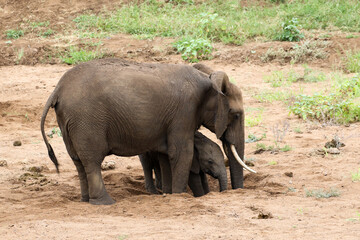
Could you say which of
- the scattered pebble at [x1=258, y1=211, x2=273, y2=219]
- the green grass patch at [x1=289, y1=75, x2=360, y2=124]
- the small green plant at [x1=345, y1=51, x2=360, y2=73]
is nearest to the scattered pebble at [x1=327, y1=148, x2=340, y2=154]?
the green grass patch at [x1=289, y1=75, x2=360, y2=124]

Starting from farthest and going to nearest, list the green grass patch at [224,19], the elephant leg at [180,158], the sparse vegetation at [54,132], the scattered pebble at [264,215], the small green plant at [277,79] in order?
the green grass patch at [224,19], the small green plant at [277,79], the sparse vegetation at [54,132], the elephant leg at [180,158], the scattered pebble at [264,215]

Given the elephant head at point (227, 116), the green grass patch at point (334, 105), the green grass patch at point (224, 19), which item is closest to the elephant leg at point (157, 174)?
the elephant head at point (227, 116)

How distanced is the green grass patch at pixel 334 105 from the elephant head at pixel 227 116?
2.79 meters

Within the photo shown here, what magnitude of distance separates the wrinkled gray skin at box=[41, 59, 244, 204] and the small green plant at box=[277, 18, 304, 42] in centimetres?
736

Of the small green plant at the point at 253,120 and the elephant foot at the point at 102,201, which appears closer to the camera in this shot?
the elephant foot at the point at 102,201

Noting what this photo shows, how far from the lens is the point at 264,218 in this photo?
583 centimetres

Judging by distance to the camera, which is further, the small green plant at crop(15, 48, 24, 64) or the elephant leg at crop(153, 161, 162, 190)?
the small green plant at crop(15, 48, 24, 64)

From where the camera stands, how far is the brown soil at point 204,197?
5.53m

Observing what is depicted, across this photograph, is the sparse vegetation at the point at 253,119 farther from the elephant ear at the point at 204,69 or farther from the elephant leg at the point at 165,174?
the elephant leg at the point at 165,174

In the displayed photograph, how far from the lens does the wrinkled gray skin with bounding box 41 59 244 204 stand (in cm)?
669

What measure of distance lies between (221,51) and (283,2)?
3.90 meters

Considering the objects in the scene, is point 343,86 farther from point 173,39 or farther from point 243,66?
point 173,39

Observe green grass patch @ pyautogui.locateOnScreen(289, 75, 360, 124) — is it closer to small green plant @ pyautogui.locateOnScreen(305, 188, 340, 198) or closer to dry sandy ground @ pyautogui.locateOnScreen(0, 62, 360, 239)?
dry sandy ground @ pyautogui.locateOnScreen(0, 62, 360, 239)

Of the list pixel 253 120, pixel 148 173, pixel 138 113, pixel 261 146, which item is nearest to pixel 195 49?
pixel 253 120
